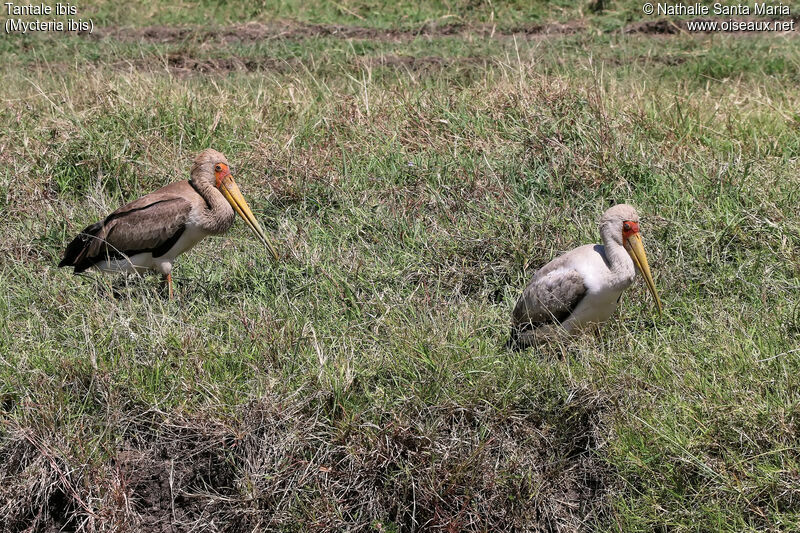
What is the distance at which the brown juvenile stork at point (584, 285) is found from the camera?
4371 mm

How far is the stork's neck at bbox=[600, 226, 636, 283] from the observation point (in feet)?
14.4

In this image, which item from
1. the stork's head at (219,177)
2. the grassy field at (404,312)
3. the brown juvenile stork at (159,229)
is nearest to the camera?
the grassy field at (404,312)

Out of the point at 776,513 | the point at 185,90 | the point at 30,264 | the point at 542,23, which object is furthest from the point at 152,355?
the point at 542,23

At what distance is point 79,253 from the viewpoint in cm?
523

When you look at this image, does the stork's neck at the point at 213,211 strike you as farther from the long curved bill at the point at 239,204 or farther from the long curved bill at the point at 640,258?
the long curved bill at the point at 640,258

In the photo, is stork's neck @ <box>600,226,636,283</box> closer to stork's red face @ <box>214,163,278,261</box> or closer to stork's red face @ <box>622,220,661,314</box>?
stork's red face @ <box>622,220,661,314</box>

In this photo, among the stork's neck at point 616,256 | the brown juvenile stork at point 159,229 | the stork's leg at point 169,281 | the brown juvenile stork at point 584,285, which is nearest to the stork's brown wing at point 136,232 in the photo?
the brown juvenile stork at point 159,229

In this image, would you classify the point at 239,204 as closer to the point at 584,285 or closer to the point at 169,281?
the point at 169,281

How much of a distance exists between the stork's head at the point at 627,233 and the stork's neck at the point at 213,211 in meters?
2.13

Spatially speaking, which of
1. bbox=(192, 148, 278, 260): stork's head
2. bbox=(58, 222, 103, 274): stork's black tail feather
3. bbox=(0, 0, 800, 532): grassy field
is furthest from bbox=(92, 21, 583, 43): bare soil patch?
bbox=(58, 222, 103, 274): stork's black tail feather

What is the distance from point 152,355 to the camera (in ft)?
13.4

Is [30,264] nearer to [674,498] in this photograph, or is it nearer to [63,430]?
[63,430]

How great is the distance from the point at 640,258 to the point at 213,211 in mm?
2348

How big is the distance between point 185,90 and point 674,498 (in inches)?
184
